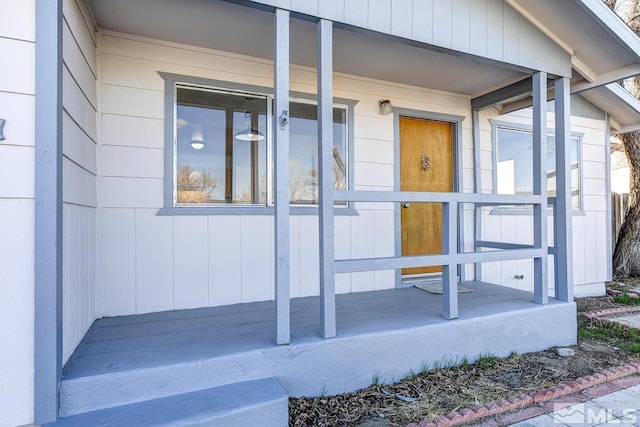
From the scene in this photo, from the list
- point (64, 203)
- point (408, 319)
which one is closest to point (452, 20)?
point (408, 319)

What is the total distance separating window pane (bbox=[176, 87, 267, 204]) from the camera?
312 centimetres

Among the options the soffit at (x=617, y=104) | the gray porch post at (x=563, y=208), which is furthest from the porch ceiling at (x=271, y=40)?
the soffit at (x=617, y=104)

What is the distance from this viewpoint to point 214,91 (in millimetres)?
3215

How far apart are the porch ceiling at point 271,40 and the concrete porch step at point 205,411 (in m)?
2.41

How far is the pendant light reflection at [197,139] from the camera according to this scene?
10.3 ft

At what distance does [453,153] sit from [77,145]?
3743 mm

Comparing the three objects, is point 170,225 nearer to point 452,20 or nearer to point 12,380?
point 12,380

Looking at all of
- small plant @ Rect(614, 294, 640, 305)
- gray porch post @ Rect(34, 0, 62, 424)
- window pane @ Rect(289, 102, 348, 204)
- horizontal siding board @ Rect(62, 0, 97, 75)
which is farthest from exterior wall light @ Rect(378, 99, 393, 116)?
small plant @ Rect(614, 294, 640, 305)

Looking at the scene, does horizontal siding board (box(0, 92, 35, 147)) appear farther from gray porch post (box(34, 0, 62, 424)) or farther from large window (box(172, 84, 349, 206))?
large window (box(172, 84, 349, 206))

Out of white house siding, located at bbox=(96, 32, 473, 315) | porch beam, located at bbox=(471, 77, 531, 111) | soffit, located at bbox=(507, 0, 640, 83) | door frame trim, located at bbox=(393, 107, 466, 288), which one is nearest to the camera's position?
white house siding, located at bbox=(96, 32, 473, 315)

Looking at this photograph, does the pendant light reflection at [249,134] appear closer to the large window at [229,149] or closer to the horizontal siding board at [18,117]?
the large window at [229,149]

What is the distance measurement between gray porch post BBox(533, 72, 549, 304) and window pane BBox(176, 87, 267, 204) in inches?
96.5

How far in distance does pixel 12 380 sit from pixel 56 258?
572mm

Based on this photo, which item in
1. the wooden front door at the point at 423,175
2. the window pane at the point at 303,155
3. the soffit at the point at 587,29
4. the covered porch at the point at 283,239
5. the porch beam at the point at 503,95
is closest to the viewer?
the covered porch at the point at 283,239
